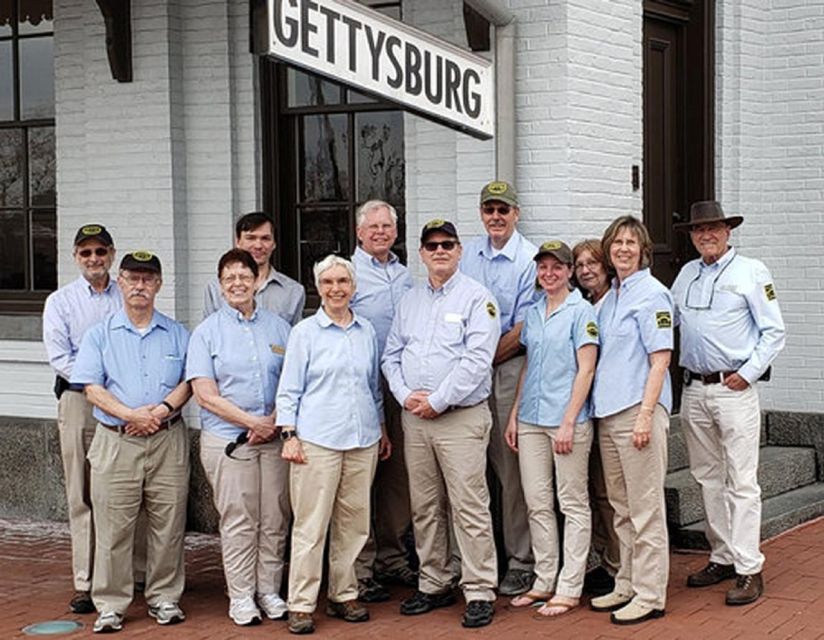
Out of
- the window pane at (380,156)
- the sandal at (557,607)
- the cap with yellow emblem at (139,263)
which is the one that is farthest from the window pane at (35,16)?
the sandal at (557,607)

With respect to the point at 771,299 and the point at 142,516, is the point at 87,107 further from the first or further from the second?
the point at 771,299

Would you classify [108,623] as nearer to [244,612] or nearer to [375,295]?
[244,612]

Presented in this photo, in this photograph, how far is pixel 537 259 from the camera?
6.84 metres

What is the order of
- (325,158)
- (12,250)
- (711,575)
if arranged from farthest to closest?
(12,250) → (325,158) → (711,575)

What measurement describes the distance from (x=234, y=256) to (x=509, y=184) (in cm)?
153

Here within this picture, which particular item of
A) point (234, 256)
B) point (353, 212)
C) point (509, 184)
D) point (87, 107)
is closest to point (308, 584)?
point (234, 256)

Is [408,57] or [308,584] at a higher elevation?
[408,57]

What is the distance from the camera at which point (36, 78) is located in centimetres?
997

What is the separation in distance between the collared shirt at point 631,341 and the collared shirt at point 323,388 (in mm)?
→ 1136

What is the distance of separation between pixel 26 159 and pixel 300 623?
4.70 meters

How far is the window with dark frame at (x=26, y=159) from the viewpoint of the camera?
32.5 feet

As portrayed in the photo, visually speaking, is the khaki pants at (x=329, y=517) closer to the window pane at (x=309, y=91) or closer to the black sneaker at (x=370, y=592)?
the black sneaker at (x=370, y=592)

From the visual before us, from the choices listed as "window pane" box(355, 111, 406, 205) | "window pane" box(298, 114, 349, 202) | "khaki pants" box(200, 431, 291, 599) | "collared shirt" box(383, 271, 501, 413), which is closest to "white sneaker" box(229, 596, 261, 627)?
"khaki pants" box(200, 431, 291, 599)

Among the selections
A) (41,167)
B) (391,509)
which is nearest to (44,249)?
(41,167)
